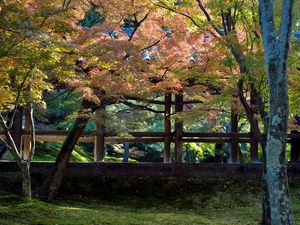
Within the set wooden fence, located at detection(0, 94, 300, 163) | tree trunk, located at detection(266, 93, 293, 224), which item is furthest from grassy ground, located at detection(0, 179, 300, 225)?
tree trunk, located at detection(266, 93, 293, 224)

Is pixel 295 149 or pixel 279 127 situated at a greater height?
pixel 279 127

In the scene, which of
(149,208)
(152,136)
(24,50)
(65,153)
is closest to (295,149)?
(152,136)

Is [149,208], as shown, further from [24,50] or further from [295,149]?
[295,149]

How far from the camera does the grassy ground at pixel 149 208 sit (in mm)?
9086

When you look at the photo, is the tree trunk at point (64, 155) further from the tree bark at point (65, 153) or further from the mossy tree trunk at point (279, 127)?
the mossy tree trunk at point (279, 127)

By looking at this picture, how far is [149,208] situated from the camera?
473 inches

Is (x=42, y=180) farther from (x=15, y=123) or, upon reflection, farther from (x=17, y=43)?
(x=17, y=43)

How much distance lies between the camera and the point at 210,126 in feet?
59.6

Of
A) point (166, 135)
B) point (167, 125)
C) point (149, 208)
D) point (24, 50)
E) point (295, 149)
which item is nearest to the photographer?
point (24, 50)

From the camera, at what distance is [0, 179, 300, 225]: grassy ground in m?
9.09

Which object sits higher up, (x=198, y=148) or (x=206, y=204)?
(x=198, y=148)

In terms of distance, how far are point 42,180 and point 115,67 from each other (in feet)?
16.4

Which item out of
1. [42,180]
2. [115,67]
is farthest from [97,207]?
[115,67]

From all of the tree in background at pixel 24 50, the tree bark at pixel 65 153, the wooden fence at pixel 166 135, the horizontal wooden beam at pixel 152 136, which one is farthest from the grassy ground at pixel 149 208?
the tree in background at pixel 24 50
